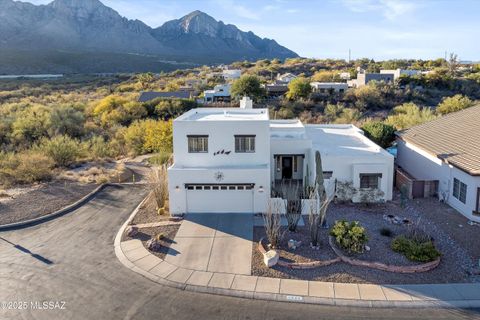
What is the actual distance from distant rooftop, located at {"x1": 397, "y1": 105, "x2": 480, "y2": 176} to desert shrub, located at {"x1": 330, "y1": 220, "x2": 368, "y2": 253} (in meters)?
7.23

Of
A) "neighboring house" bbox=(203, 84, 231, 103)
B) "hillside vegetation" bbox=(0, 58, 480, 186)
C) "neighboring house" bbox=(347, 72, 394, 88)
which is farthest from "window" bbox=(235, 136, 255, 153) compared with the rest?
"neighboring house" bbox=(347, 72, 394, 88)

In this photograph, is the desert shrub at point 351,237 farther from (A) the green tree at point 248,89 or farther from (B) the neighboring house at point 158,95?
(B) the neighboring house at point 158,95

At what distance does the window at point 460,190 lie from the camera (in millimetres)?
20156

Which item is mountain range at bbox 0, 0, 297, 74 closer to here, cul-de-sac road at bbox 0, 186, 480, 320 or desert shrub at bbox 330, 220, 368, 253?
cul-de-sac road at bbox 0, 186, 480, 320

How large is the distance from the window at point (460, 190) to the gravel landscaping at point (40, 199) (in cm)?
2218

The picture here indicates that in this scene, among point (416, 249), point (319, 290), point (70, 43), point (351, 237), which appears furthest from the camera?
point (70, 43)

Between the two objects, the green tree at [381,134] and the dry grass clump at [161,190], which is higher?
the green tree at [381,134]

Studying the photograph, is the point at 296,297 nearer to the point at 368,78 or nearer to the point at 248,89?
the point at 248,89

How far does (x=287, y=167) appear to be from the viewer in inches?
977

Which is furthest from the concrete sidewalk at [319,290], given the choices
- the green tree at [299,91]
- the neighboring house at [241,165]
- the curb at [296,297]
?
the green tree at [299,91]

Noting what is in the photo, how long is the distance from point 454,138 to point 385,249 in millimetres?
11417

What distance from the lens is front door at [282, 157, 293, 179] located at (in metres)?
24.6

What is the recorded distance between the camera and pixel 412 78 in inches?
2840

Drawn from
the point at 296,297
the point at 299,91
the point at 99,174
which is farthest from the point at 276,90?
the point at 296,297
